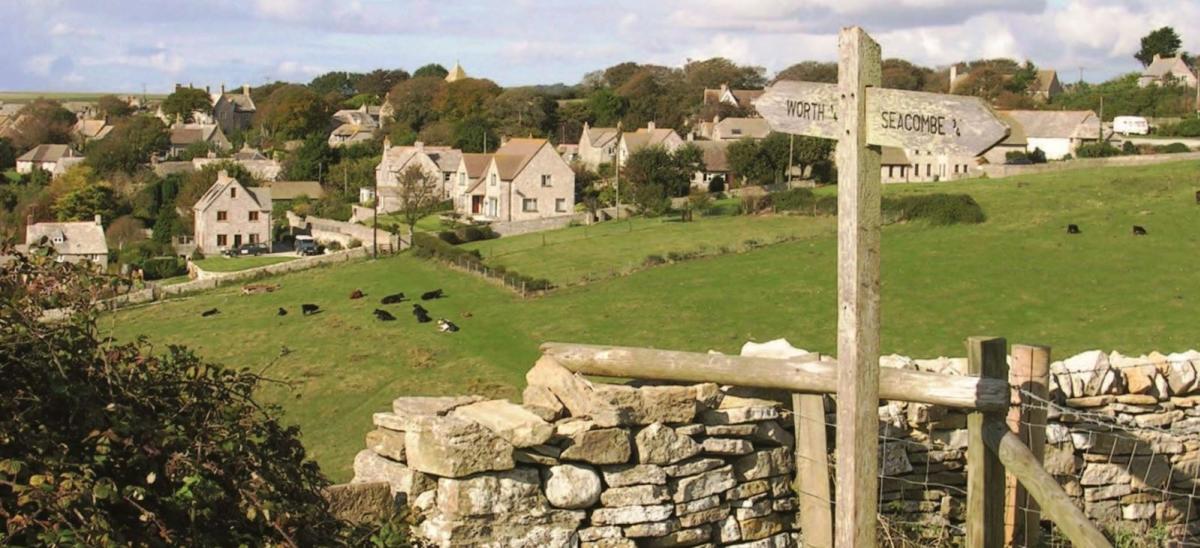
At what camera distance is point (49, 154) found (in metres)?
142

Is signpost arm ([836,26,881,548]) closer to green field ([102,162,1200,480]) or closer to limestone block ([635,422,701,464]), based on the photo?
limestone block ([635,422,701,464])

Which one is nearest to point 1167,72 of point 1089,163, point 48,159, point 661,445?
point 1089,163

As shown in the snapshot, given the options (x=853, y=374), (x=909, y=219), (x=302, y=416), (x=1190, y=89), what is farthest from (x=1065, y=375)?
(x=1190, y=89)

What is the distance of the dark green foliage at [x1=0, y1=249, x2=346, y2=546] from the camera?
6.24m

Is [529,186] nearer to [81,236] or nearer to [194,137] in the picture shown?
[81,236]

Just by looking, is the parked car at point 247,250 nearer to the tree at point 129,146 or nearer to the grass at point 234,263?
the grass at point 234,263

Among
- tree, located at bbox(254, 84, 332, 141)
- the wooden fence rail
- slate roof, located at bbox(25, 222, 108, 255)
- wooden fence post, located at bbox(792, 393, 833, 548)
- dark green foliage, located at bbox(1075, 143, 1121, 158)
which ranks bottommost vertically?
slate roof, located at bbox(25, 222, 108, 255)

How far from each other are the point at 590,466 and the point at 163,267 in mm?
74836

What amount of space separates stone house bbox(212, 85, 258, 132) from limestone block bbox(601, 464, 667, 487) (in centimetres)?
17280

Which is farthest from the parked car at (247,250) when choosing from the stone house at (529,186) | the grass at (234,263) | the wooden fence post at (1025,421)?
the wooden fence post at (1025,421)

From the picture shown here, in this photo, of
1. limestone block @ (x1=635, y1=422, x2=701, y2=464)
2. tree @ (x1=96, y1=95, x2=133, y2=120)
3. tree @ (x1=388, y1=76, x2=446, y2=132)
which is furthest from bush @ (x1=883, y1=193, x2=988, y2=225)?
tree @ (x1=96, y1=95, x2=133, y2=120)

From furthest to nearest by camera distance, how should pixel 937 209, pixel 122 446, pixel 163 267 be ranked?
pixel 163 267
pixel 937 209
pixel 122 446

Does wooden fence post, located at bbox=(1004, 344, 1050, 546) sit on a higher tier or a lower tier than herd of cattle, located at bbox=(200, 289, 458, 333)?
higher

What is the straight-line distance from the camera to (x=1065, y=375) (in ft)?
33.6
